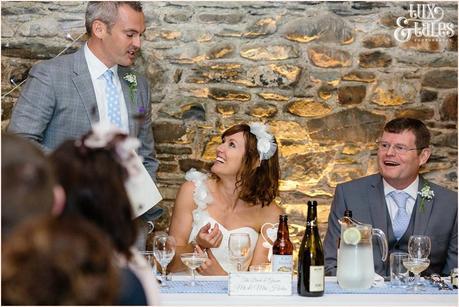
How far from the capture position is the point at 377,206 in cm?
365

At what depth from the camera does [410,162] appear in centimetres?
371

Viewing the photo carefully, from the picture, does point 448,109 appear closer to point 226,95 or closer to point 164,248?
point 226,95

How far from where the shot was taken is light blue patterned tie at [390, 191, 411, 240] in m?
3.66

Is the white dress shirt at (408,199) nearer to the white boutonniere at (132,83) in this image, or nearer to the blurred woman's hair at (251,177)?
the blurred woman's hair at (251,177)

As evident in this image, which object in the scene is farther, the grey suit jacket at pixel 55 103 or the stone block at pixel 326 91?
the stone block at pixel 326 91

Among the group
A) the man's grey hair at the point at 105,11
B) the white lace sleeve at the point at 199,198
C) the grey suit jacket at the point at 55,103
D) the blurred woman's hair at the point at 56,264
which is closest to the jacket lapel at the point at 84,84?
the grey suit jacket at the point at 55,103

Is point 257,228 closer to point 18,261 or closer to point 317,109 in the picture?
point 317,109

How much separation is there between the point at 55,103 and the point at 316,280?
1490 millimetres

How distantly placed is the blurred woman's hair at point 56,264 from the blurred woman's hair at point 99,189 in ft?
0.97

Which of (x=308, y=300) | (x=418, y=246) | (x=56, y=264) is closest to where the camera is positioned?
(x=56, y=264)

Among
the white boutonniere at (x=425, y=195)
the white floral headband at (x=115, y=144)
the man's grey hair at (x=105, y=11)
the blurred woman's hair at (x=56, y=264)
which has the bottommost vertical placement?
the white boutonniere at (x=425, y=195)

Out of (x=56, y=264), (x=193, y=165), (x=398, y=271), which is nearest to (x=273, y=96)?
(x=193, y=165)

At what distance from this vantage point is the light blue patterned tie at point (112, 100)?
11.9ft

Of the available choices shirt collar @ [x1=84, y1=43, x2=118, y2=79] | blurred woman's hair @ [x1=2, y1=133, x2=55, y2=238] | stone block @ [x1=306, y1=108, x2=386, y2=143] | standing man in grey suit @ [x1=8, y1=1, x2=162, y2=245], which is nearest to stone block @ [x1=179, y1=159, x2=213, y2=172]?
stone block @ [x1=306, y1=108, x2=386, y2=143]
